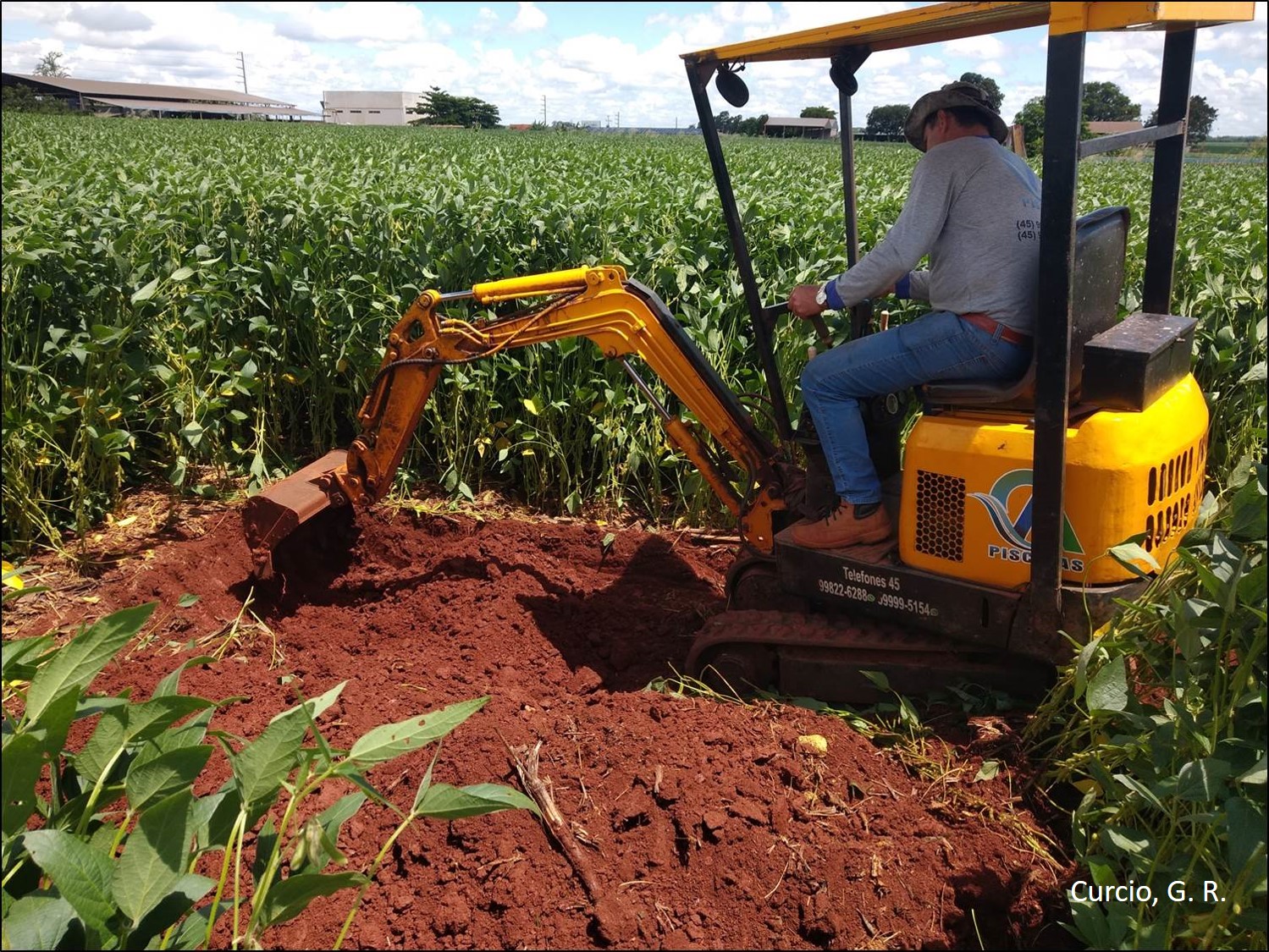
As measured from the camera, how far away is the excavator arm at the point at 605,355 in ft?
15.6

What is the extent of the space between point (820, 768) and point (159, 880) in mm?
2352

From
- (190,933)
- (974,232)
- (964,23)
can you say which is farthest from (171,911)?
(964,23)

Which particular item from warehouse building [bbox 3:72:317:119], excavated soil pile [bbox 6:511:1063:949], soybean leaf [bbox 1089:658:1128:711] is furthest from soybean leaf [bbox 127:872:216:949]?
warehouse building [bbox 3:72:317:119]

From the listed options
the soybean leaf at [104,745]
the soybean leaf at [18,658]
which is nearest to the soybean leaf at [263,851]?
the soybean leaf at [104,745]

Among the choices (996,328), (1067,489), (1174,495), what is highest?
(996,328)

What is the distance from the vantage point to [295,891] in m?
2.18

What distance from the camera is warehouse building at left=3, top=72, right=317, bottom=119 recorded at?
2736 inches

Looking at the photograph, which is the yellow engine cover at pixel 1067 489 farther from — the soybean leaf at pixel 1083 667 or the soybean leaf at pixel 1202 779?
the soybean leaf at pixel 1202 779

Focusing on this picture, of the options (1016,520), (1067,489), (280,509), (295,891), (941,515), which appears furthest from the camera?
(280,509)

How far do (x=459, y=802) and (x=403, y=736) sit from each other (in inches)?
7.8

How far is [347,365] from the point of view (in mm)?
7000

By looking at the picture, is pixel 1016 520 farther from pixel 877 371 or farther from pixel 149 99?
pixel 149 99

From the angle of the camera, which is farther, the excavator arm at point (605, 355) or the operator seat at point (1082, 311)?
the excavator arm at point (605, 355)

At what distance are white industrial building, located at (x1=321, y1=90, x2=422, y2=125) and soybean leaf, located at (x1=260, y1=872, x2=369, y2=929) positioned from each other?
271ft
